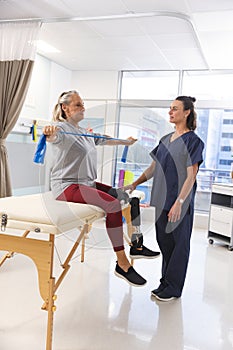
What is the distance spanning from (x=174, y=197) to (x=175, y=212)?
0.11 m

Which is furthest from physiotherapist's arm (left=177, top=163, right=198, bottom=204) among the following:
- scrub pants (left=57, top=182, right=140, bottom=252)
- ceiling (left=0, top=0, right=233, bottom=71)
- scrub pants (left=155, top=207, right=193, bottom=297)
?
ceiling (left=0, top=0, right=233, bottom=71)

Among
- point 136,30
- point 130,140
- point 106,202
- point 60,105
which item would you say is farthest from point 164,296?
point 136,30

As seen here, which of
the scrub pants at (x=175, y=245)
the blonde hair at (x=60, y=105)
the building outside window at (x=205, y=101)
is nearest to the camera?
the blonde hair at (x=60, y=105)

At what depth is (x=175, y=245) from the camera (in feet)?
6.79

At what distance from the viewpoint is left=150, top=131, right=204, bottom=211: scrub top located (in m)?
1.96

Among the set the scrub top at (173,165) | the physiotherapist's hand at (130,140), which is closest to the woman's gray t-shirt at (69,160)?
the physiotherapist's hand at (130,140)

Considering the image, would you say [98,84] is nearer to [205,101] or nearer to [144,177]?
[205,101]

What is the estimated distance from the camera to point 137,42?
11.7ft

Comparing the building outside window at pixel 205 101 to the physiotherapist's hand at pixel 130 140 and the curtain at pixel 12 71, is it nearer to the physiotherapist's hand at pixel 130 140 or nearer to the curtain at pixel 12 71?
the curtain at pixel 12 71

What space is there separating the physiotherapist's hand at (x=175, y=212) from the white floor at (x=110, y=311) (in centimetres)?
40

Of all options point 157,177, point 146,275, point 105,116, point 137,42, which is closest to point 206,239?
point 146,275

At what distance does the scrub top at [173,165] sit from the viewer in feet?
6.41

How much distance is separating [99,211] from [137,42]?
2432mm

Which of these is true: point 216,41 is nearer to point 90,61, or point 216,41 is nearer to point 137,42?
point 137,42
